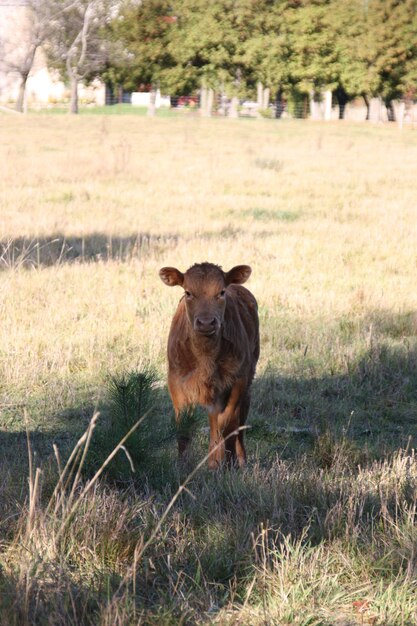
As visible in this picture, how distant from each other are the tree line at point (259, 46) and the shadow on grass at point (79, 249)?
5876 centimetres

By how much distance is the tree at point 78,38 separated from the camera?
75.2 meters

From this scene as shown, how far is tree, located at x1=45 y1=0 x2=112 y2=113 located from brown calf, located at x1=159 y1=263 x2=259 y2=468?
230ft

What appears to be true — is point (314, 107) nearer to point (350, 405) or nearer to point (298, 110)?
point (298, 110)

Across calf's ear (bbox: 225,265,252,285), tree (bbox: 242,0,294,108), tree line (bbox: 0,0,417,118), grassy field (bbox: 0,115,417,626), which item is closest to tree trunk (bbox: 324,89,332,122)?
tree line (bbox: 0,0,417,118)

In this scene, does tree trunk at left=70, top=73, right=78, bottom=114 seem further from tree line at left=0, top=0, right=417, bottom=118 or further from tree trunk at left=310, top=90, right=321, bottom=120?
tree trunk at left=310, top=90, right=321, bottom=120

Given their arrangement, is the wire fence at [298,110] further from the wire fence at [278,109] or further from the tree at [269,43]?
the tree at [269,43]

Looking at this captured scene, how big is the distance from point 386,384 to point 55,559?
4.45 m

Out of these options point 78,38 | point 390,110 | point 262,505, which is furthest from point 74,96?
point 262,505

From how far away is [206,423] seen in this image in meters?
6.35

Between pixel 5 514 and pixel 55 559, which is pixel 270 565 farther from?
pixel 5 514

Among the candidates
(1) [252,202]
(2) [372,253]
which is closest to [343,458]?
(2) [372,253]

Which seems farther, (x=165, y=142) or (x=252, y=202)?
(x=165, y=142)

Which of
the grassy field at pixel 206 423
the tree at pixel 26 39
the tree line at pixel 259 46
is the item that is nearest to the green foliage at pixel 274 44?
the tree line at pixel 259 46

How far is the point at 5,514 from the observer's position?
12.7 ft
